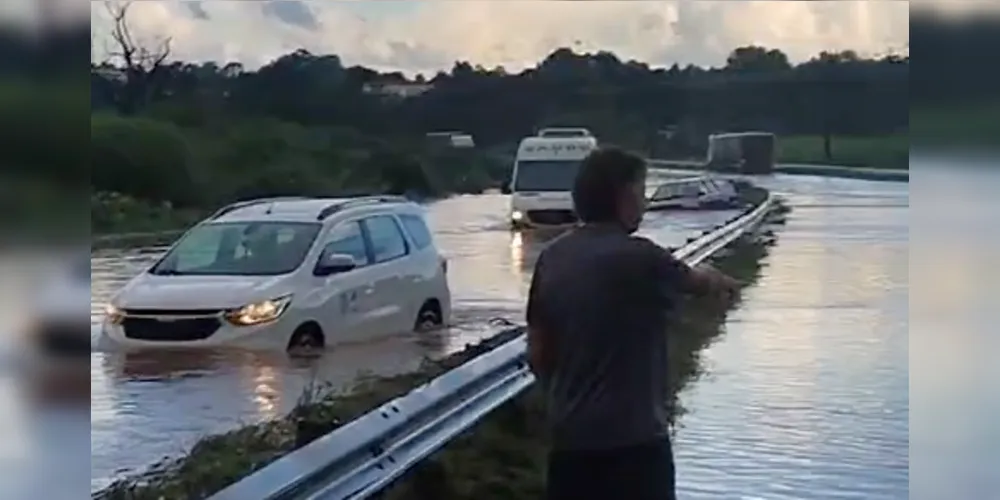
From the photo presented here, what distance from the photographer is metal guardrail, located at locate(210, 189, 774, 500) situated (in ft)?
13.3

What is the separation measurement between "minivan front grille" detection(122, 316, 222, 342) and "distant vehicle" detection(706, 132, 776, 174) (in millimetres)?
2687

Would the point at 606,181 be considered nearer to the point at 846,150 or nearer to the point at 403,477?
the point at 403,477

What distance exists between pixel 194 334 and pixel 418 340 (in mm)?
1232

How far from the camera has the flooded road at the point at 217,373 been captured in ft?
23.0

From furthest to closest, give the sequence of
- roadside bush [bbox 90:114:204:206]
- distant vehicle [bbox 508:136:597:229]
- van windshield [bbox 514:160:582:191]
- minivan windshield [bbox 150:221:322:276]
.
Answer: minivan windshield [bbox 150:221:322:276] < van windshield [bbox 514:160:582:191] < distant vehicle [bbox 508:136:597:229] < roadside bush [bbox 90:114:204:206]

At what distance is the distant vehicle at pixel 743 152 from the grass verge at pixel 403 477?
38.0 inches

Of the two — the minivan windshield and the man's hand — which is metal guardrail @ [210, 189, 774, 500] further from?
the minivan windshield

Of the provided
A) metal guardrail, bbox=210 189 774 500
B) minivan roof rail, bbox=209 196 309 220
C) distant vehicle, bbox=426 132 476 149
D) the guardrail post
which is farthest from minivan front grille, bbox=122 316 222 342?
the guardrail post

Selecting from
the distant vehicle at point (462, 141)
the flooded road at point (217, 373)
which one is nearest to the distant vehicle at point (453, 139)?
the distant vehicle at point (462, 141)

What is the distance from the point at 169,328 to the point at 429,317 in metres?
1.59

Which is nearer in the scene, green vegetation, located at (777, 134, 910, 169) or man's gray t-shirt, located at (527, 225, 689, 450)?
man's gray t-shirt, located at (527, 225, 689, 450)

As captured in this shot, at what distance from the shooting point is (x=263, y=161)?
6.16 metres

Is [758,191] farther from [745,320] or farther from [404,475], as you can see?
[404,475]

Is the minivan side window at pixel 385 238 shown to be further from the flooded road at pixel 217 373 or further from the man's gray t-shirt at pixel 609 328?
the man's gray t-shirt at pixel 609 328
